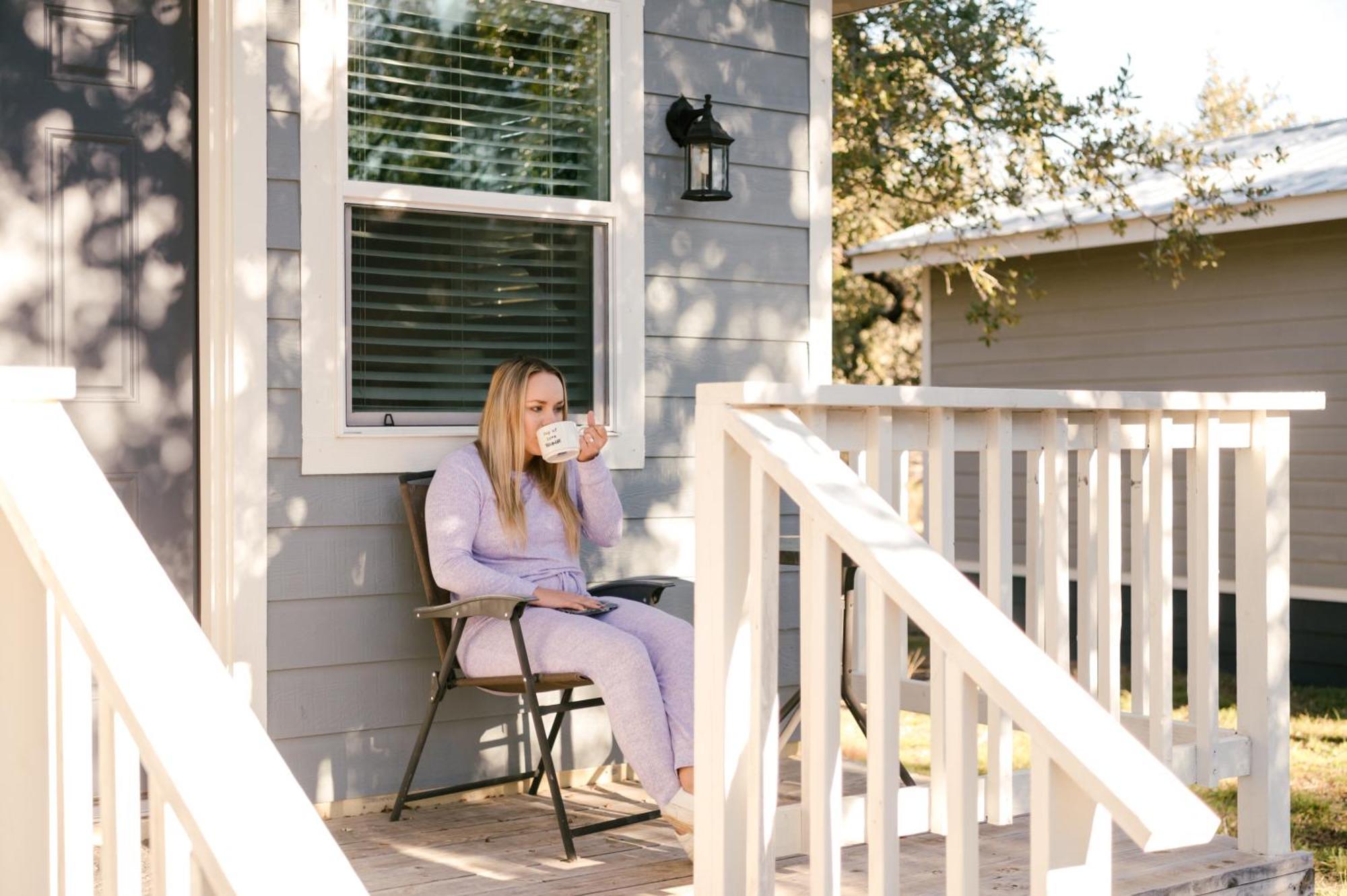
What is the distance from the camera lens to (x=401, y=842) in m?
3.35

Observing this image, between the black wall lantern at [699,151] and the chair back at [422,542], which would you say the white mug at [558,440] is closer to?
the chair back at [422,542]

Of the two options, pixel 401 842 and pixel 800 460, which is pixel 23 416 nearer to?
pixel 800 460

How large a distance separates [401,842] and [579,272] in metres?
1.56

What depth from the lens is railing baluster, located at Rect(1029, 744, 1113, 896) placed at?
1.73 m

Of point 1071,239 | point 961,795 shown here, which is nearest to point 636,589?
point 961,795

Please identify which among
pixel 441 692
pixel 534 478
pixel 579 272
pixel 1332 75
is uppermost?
pixel 1332 75

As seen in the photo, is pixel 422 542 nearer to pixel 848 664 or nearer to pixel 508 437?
pixel 508 437

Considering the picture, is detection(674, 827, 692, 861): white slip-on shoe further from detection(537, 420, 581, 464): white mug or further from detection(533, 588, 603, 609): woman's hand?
detection(537, 420, 581, 464): white mug

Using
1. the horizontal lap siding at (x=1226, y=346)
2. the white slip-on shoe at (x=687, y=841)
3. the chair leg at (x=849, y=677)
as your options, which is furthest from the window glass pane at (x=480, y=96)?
the horizontal lap siding at (x=1226, y=346)

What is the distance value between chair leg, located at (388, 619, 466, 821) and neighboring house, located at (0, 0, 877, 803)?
160mm

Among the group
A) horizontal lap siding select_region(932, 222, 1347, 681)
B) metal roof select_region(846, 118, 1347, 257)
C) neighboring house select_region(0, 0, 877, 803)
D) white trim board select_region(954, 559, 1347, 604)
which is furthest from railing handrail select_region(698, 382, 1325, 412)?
horizontal lap siding select_region(932, 222, 1347, 681)

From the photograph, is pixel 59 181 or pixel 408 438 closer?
pixel 59 181

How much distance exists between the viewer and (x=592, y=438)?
11.7 ft

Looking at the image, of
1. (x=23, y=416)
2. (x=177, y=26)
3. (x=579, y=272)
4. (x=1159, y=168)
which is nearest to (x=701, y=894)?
(x=23, y=416)
